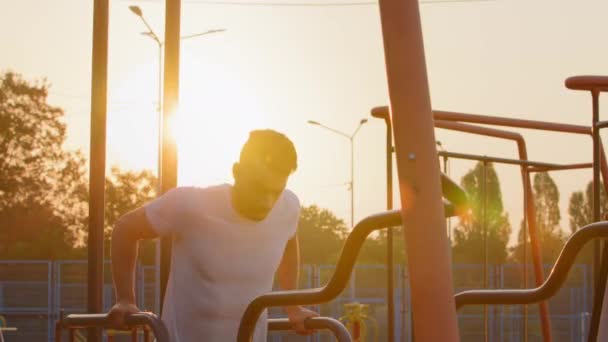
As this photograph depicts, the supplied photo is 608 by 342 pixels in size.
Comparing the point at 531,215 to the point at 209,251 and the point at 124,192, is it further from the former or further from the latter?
the point at 124,192

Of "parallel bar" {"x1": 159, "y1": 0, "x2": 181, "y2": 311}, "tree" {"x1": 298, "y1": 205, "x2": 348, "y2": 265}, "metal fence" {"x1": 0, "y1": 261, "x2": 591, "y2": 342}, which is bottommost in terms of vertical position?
"metal fence" {"x1": 0, "y1": 261, "x2": 591, "y2": 342}

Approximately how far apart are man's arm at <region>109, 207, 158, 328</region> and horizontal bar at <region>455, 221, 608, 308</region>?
5.84 feet

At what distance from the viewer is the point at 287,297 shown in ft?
4.98

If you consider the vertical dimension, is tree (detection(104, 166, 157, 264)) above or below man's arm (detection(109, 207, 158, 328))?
above

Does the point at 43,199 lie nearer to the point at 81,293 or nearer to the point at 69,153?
the point at 69,153

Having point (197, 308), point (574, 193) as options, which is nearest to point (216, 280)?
point (197, 308)

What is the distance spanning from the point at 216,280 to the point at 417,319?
2.29 metres

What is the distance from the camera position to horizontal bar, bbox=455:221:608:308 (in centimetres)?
145

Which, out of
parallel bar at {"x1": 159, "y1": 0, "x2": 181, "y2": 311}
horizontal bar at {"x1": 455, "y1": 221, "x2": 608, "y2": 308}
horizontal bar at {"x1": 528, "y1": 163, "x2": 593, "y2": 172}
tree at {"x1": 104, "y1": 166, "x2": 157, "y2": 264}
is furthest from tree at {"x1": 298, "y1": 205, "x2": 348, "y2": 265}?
horizontal bar at {"x1": 455, "y1": 221, "x2": 608, "y2": 308}

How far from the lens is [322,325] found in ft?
9.77

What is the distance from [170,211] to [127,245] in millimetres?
208

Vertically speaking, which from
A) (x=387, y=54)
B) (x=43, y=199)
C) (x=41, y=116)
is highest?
(x=41, y=116)

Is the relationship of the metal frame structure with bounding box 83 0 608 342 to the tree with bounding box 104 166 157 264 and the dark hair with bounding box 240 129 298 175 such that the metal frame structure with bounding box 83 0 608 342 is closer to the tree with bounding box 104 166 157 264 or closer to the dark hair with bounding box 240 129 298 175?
the dark hair with bounding box 240 129 298 175

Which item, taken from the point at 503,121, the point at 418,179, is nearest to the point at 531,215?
the point at 503,121
